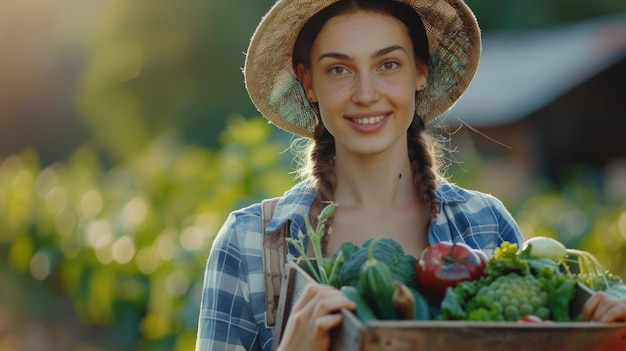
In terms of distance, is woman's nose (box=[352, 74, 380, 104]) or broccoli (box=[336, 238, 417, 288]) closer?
broccoli (box=[336, 238, 417, 288])

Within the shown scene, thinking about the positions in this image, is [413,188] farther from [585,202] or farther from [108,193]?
[108,193]

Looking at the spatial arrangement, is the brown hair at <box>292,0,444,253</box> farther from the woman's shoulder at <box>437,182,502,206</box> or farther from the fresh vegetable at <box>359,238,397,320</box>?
the fresh vegetable at <box>359,238,397,320</box>

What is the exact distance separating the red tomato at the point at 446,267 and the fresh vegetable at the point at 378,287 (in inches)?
5.7

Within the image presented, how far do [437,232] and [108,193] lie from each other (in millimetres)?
8167

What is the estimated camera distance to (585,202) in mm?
10367

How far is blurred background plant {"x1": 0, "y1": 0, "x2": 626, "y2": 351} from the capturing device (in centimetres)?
769

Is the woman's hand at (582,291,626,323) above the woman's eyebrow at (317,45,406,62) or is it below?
below

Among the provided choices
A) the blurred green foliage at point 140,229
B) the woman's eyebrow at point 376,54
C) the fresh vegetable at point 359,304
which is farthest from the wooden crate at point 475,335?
the blurred green foliage at point 140,229

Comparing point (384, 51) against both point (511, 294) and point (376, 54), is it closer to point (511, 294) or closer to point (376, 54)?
point (376, 54)

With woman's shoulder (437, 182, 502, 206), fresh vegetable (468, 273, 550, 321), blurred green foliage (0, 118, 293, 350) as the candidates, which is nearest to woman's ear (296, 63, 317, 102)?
woman's shoulder (437, 182, 502, 206)

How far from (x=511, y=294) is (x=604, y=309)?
204 millimetres

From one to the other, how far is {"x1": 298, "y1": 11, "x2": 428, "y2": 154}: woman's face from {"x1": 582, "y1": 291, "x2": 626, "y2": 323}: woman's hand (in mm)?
1027

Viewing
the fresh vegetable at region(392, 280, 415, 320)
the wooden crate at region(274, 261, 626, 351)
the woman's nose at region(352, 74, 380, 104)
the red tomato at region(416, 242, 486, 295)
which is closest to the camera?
the wooden crate at region(274, 261, 626, 351)

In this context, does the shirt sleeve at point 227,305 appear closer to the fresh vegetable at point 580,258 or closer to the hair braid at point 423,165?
the hair braid at point 423,165
